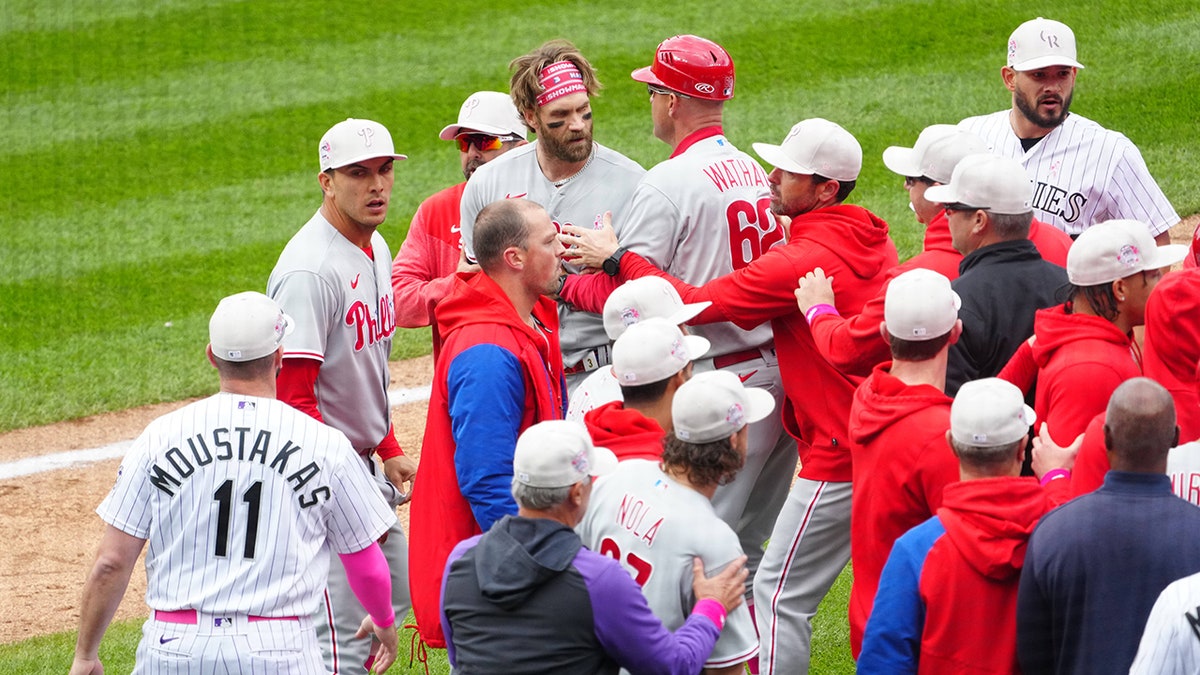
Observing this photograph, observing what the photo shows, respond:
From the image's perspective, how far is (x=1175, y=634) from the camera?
267 centimetres

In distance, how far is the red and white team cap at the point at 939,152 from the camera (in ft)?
14.9

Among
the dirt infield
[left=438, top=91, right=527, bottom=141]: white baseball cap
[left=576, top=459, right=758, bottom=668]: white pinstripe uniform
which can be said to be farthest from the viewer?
the dirt infield

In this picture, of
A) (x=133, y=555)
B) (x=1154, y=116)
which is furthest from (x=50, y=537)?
(x=1154, y=116)

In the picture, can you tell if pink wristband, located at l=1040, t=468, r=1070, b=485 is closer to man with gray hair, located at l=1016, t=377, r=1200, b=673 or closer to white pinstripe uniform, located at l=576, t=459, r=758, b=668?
man with gray hair, located at l=1016, t=377, r=1200, b=673

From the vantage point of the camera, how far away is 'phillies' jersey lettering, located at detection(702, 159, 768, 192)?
4.75 m

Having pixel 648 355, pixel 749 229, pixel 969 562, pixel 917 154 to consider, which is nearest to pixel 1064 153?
pixel 917 154

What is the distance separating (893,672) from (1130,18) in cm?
1012

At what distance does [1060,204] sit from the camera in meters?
5.51

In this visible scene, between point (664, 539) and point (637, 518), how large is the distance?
85 millimetres

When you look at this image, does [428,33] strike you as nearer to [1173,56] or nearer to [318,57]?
[318,57]

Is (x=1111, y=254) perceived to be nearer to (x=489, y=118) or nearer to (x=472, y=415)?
(x=472, y=415)

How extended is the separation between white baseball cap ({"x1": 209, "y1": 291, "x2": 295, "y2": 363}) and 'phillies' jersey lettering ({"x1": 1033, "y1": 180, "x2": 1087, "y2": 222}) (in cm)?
314

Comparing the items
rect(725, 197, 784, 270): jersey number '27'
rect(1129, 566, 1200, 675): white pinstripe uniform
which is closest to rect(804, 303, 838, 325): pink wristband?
rect(725, 197, 784, 270): jersey number '27'

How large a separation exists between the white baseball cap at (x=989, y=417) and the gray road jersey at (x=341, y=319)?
225cm
